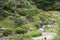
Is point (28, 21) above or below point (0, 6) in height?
below

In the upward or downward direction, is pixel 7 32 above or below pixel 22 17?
above

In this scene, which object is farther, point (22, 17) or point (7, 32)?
point (22, 17)

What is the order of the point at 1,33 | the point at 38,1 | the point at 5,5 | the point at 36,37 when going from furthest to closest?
the point at 38,1 → the point at 5,5 → the point at 1,33 → the point at 36,37

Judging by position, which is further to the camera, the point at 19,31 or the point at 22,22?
the point at 22,22

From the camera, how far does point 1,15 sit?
24.5m

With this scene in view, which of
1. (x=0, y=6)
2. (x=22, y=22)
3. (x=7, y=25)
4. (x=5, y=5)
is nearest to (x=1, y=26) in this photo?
(x=7, y=25)

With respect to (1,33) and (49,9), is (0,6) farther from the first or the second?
(49,9)

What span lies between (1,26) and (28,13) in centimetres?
534

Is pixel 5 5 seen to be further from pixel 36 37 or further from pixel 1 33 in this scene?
pixel 36 37

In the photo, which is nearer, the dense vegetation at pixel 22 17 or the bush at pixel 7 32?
the bush at pixel 7 32

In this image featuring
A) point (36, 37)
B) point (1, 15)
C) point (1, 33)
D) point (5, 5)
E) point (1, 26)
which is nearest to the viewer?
point (36, 37)

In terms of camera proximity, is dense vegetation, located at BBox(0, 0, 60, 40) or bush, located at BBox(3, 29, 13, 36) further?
dense vegetation, located at BBox(0, 0, 60, 40)

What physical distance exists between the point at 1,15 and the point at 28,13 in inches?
124

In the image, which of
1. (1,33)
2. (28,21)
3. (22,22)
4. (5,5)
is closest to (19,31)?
(1,33)
